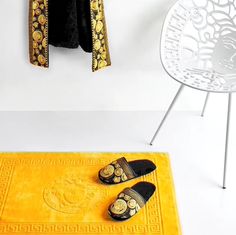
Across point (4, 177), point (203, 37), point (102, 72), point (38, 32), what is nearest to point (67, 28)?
point (38, 32)

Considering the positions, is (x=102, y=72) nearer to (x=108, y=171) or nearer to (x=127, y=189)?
(x=108, y=171)

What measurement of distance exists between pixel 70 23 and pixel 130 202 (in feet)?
3.09

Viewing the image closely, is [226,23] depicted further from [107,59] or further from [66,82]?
[66,82]

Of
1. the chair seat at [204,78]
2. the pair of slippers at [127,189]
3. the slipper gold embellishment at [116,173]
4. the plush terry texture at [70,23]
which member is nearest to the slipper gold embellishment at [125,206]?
the pair of slippers at [127,189]

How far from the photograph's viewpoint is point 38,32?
212cm

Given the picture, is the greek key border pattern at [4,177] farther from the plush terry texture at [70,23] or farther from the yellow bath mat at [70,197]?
the plush terry texture at [70,23]

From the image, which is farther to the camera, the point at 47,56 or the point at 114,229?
the point at 47,56

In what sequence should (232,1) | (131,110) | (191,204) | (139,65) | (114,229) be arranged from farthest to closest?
(131,110)
(139,65)
(232,1)
(191,204)
(114,229)

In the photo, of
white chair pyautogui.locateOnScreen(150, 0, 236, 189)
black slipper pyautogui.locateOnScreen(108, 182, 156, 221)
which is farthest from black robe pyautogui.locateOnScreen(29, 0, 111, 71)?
black slipper pyautogui.locateOnScreen(108, 182, 156, 221)

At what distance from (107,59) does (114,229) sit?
94 centimetres

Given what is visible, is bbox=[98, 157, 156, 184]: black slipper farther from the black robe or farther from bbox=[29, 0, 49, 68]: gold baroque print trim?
bbox=[29, 0, 49, 68]: gold baroque print trim

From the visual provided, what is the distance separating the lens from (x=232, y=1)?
6.86ft

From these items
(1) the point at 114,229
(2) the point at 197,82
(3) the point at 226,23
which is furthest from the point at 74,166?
(3) the point at 226,23

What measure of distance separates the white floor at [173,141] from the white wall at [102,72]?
74 mm
